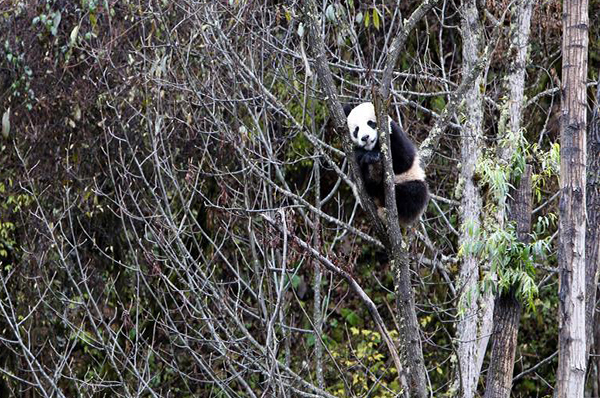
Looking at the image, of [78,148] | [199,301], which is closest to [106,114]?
[78,148]

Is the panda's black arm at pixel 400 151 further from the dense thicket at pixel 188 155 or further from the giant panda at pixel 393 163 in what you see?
the dense thicket at pixel 188 155

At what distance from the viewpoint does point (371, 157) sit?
5.71m

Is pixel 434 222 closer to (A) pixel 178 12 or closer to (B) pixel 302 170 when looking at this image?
(B) pixel 302 170

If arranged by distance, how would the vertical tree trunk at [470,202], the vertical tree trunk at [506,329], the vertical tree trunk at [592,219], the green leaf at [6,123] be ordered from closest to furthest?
the vertical tree trunk at [506,329] → the vertical tree trunk at [592,219] → the vertical tree trunk at [470,202] → the green leaf at [6,123]

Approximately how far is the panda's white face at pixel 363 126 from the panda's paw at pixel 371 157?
0.05 metres

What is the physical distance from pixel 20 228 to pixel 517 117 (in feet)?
15.6

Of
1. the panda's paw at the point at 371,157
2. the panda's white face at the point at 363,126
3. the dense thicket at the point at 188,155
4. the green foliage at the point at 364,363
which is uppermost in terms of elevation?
the panda's white face at the point at 363,126

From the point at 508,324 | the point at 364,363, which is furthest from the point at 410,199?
the point at 364,363

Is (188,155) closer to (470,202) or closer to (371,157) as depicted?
(470,202)

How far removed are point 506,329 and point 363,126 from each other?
1.66m

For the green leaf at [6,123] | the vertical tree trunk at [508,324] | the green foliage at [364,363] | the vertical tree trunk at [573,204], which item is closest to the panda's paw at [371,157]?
the vertical tree trunk at [508,324]

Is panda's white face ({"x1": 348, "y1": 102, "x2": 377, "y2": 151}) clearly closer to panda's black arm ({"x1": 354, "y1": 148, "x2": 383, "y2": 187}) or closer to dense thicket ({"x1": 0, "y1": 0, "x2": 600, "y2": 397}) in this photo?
panda's black arm ({"x1": 354, "y1": 148, "x2": 383, "y2": 187})

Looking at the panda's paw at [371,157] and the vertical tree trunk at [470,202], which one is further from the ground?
the panda's paw at [371,157]

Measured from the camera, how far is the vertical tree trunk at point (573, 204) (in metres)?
4.50
